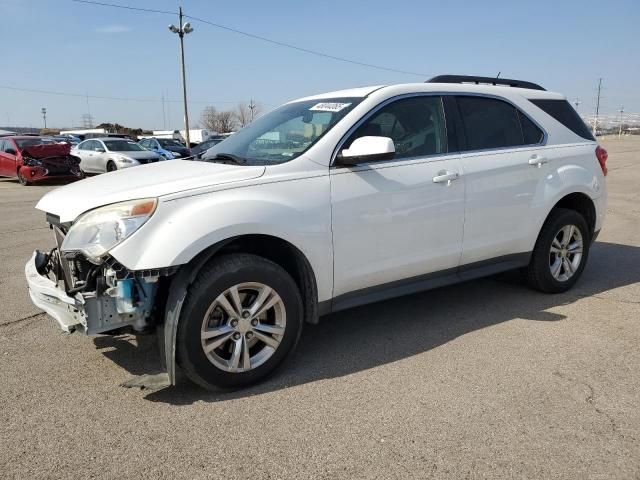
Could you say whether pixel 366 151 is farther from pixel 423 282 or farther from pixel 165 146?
pixel 165 146

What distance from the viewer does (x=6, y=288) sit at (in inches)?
208

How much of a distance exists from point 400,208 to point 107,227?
6.20ft

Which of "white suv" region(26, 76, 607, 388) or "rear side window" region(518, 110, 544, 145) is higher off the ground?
"rear side window" region(518, 110, 544, 145)

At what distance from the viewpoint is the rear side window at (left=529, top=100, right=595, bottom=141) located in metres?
4.87

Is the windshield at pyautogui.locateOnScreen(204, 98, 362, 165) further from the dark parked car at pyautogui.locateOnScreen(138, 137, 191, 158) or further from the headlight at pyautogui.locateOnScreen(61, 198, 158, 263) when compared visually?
the dark parked car at pyautogui.locateOnScreen(138, 137, 191, 158)

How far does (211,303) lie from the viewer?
303 centimetres

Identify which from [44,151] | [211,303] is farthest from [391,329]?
[44,151]

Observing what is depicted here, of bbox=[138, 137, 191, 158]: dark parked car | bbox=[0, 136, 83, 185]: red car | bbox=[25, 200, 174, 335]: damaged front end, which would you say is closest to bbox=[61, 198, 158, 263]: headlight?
bbox=[25, 200, 174, 335]: damaged front end

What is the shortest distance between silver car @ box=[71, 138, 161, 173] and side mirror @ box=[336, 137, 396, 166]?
16.6m

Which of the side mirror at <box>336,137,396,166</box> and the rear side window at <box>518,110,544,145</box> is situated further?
the rear side window at <box>518,110,544,145</box>

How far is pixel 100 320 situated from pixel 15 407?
2.41 ft

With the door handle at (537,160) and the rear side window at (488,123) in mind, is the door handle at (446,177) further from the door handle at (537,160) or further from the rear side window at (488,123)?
the door handle at (537,160)

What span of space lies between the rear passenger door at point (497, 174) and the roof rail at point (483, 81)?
30 cm

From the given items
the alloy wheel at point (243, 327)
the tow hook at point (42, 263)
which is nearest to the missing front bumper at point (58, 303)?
the tow hook at point (42, 263)
